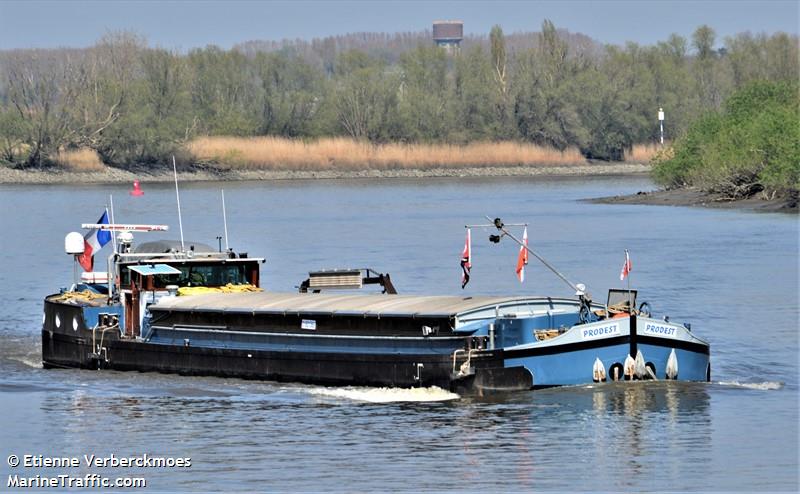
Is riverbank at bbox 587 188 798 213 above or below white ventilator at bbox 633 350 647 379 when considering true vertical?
below

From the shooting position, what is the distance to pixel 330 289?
37.0 meters

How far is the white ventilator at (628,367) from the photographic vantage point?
1212 inches

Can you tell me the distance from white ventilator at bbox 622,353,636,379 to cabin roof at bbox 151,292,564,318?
207 centimetres

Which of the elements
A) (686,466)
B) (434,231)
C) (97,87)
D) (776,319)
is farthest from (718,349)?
(97,87)

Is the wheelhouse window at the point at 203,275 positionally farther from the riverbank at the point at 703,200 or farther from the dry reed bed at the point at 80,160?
the dry reed bed at the point at 80,160

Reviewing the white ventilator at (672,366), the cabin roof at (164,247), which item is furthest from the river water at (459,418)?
the cabin roof at (164,247)

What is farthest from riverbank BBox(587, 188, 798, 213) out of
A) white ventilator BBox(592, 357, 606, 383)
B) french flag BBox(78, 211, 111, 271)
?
white ventilator BBox(592, 357, 606, 383)

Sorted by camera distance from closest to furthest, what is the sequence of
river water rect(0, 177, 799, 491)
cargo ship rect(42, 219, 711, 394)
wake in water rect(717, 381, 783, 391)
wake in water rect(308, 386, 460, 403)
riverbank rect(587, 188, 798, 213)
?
river water rect(0, 177, 799, 491) < cargo ship rect(42, 219, 711, 394) < wake in water rect(308, 386, 460, 403) < wake in water rect(717, 381, 783, 391) < riverbank rect(587, 188, 798, 213)

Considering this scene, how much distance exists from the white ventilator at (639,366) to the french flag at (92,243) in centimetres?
1424

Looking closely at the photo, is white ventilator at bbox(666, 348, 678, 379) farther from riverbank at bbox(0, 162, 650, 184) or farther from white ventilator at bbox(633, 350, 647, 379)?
riverbank at bbox(0, 162, 650, 184)

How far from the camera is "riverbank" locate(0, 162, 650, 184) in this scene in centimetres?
14575

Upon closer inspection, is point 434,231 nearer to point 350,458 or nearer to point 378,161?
point 350,458

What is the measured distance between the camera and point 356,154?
160 meters

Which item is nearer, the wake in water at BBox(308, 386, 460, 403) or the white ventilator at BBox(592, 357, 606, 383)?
the white ventilator at BBox(592, 357, 606, 383)
